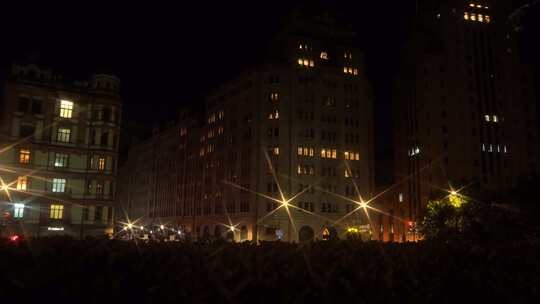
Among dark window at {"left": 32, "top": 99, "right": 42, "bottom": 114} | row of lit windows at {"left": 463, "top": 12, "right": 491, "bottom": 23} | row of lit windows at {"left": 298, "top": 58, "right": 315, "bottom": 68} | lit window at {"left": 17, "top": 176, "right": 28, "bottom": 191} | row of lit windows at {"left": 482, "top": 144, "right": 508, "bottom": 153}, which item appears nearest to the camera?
lit window at {"left": 17, "top": 176, "right": 28, "bottom": 191}

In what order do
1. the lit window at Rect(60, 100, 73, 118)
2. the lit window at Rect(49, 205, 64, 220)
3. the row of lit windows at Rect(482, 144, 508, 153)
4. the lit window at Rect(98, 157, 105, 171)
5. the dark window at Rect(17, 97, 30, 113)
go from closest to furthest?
the lit window at Rect(49, 205, 64, 220), the dark window at Rect(17, 97, 30, 113), the lit window at Rect(60, 100, 73, 118), the lit window at Rect(98, 157, 105, 171), the row of lit windows at Rect(482, 144, 508, 153)

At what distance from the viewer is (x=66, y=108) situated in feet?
201

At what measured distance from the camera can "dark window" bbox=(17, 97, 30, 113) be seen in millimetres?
58431

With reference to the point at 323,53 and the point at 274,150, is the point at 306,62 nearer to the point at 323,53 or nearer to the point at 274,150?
the point at 323,53

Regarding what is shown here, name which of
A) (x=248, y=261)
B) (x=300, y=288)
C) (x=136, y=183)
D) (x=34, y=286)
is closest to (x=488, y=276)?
(x=300, y=288)

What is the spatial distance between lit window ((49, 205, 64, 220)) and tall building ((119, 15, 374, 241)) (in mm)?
41168

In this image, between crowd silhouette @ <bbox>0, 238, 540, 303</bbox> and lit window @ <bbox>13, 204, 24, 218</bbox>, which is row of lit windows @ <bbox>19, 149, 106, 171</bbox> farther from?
crowd silhouette @ <bbox>0, 238, 540, 303</bbox>

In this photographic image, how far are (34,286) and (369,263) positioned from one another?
820 centimetres

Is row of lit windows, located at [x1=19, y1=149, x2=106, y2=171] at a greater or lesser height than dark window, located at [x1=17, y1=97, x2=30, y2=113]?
lesser

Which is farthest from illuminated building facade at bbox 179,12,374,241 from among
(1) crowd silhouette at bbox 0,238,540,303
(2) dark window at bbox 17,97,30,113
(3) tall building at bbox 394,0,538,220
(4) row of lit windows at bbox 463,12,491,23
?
(1) crowd silhouette at bbox 0,238,540,303

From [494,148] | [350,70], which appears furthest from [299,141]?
[494,148]

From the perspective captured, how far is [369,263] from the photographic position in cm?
1320

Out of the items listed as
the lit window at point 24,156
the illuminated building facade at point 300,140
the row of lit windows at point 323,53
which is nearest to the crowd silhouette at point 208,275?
the lit window at point 24,156

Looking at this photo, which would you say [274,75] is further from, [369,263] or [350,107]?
[369,263]
